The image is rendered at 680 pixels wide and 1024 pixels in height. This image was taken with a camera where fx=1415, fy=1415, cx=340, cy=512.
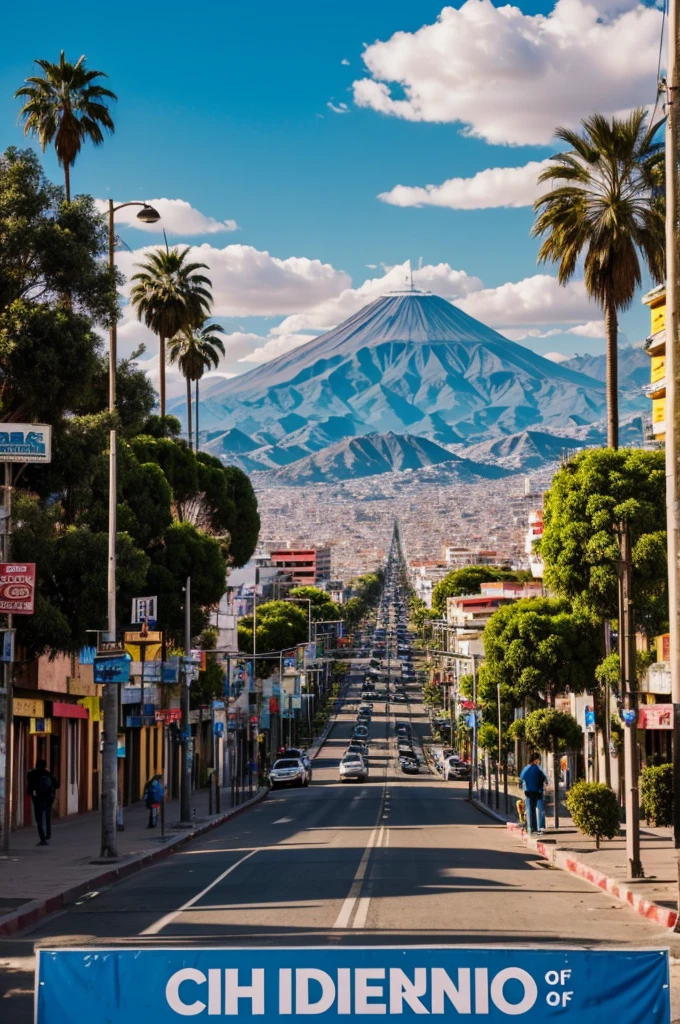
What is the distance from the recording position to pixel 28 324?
3228 centimetres

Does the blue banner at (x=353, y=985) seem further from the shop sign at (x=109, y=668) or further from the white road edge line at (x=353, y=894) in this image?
the shop sign at (x=109, y=668)

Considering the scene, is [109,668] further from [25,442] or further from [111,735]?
[25,442]

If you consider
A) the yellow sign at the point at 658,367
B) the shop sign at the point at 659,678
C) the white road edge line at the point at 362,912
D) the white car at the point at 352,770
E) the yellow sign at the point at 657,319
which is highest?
the yellow sign at the point at 657,319

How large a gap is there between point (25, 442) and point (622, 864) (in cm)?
1469

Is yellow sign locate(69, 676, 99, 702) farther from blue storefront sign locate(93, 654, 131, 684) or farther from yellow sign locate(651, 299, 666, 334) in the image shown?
yellow sign locate(651, 299, 666, 334)

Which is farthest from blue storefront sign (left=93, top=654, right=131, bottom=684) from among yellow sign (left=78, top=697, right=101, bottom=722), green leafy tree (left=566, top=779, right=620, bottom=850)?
yellow sign (left=78, top=697, right=101, bottom=722)

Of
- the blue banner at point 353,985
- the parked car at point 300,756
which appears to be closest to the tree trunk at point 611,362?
the blue banner at point 353,985

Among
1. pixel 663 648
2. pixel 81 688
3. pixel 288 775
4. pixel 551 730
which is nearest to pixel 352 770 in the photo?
pixel 288 775

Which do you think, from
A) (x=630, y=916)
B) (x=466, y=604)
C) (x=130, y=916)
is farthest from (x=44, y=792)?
(x=466, y=604)

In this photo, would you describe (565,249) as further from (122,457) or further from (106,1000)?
(106,1000)

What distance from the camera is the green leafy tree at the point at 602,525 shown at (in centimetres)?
4000

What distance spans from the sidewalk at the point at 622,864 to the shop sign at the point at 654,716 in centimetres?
234

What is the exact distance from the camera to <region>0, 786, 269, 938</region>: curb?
18906 mm

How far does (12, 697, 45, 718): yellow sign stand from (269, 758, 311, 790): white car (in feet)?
99.0
